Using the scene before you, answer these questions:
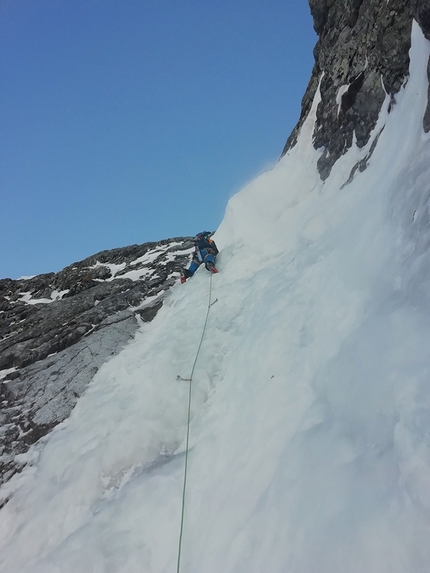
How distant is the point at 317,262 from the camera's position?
744 centimetres

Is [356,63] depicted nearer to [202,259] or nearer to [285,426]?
Answer: [202,259]

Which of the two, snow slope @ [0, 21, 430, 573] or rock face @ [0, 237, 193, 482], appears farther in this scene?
rock face @ [0, 237, 193, 482]

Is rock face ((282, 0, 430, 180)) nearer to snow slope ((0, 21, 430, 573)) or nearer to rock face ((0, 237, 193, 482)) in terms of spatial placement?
snow slope ((0, 21, 430, 573))

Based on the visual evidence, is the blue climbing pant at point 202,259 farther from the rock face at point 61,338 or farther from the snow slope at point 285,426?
the snow slope at point 285,426

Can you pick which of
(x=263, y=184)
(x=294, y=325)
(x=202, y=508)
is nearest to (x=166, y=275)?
(x=263, y=184)

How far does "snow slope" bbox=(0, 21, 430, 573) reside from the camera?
3008mm

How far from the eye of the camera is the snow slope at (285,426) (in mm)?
3008

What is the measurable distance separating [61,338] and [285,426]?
29.5ft

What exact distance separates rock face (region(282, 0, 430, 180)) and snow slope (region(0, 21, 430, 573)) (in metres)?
1.12

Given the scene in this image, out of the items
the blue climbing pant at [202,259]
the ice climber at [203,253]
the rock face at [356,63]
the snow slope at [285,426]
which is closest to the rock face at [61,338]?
the snow slope at [285,426]

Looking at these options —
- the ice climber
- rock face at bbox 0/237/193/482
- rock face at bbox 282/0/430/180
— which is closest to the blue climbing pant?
the ice climber

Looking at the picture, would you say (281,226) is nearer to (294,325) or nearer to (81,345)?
(294,325)

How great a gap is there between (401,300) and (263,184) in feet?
36.0

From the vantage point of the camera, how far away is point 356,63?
1153cm
